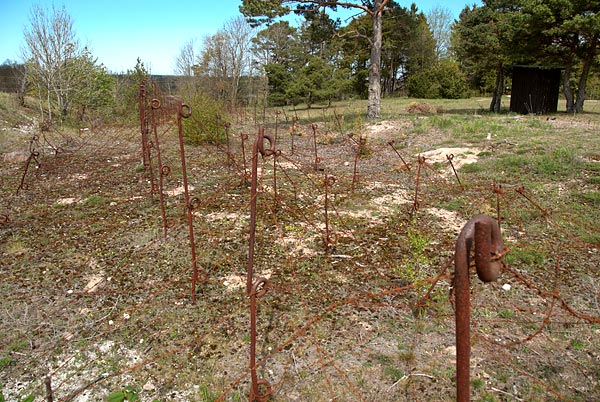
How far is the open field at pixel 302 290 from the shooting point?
2109 millimetres

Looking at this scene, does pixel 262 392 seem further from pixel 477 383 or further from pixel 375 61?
pixel 375 61

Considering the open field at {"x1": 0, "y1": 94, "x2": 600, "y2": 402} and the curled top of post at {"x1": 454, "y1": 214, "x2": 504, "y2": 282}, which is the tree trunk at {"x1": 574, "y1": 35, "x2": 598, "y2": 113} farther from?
the curled top of post at {"x1": 454, "y1": 214, "x2": 504, "y2": 282}

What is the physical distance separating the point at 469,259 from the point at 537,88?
16.1 meters

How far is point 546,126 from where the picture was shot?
347 inches

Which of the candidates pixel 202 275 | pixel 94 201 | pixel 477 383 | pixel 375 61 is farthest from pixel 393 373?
pixel 375 61

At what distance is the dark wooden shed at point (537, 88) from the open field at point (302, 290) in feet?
30.4

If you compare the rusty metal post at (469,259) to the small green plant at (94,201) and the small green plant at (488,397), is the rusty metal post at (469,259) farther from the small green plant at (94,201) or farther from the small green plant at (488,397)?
the small green plant at (94,201)

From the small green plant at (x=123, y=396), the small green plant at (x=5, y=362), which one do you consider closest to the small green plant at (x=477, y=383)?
the small green plant at (x=123, y=396)

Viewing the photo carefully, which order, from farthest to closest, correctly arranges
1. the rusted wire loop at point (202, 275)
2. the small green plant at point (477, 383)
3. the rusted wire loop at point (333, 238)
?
the rusted wire loop at point (333, 238) < the rusted wire loop at point (202, 275) < the small green plant at point (477, 383)

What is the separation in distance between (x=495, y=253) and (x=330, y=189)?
15.1ft

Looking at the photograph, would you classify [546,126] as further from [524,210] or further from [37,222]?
[37,222]

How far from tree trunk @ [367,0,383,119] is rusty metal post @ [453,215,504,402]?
12340 millimetres

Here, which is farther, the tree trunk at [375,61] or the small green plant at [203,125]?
the tree trunk at [375,61]

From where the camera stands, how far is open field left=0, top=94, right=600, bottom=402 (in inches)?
83.0
